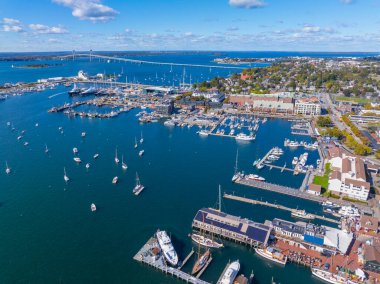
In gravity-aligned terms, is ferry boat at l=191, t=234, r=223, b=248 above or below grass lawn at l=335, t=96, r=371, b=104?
below

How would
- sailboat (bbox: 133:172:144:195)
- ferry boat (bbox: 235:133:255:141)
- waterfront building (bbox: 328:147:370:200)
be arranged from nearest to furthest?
1. waterfront building (bbox: 328:147:370:200)
2. sailboat (bbox: 133:172:144:195)
3. ferry boat (bbox: 235:133:255:141)

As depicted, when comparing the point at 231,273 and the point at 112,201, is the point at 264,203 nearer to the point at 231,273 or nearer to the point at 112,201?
the point at 231,273

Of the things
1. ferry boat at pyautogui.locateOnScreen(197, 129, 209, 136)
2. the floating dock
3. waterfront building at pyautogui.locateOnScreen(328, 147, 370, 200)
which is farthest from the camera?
ferry boat at pyautogui.locateOnScreen(197, 129, 209, 136)

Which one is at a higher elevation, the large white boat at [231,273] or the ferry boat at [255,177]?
the ferry boat at [255,177]

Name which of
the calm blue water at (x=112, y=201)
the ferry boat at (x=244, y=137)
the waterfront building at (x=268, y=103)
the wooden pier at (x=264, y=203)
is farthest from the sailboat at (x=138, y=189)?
the waterfront building at (x=268, y=103)

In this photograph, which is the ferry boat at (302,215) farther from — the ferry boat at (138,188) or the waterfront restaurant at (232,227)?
the ferry boat at (138,188)

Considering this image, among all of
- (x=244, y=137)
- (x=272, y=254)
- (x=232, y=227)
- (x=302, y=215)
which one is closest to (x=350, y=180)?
(x=302, y=215)

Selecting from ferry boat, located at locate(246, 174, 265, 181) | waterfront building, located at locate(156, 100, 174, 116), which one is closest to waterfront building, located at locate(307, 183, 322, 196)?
ferry boat, located at locate(246, 174, 265, 181)

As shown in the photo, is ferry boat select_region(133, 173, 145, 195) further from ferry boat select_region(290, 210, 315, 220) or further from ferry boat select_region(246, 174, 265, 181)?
ferry boat select_region(290, 210, 315, 220)
